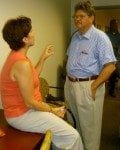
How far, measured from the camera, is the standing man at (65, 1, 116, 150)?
247 centimetres

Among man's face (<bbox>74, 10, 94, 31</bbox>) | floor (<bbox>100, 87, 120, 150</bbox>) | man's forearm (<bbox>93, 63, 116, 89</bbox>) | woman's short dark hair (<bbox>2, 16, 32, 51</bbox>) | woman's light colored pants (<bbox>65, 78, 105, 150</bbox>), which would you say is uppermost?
man's face (<bbox>74, 10, 94, 31</bbox>)

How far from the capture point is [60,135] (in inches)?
74.7

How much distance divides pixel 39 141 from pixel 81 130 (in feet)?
2.90

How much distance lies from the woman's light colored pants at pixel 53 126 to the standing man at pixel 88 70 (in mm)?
684

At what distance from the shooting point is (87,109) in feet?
8.46

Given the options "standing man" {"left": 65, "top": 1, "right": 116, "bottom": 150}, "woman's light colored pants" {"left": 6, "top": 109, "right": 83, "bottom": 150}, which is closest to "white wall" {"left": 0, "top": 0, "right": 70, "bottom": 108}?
"standing man" {"left": 65, "top": 1, "right": 116, "bottom": 150}

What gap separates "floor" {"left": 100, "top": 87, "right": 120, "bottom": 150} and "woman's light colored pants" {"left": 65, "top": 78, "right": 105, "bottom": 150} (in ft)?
1.75

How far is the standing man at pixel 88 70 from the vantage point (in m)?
2.47

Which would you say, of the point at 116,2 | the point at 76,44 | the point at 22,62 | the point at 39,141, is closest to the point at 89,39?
the point at 76,44

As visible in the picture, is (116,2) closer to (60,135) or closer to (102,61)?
(102,61)

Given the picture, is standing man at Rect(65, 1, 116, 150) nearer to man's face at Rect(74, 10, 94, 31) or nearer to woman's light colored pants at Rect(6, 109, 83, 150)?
man's face at Rect(74, 10, 94, 31)

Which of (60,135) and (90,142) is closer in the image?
(60,135)

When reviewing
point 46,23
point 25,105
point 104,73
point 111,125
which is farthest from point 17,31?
point 111,125

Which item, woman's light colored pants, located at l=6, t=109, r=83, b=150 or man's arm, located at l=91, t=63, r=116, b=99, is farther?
man's arm, located at l=91, t=63, r=116, b=99
